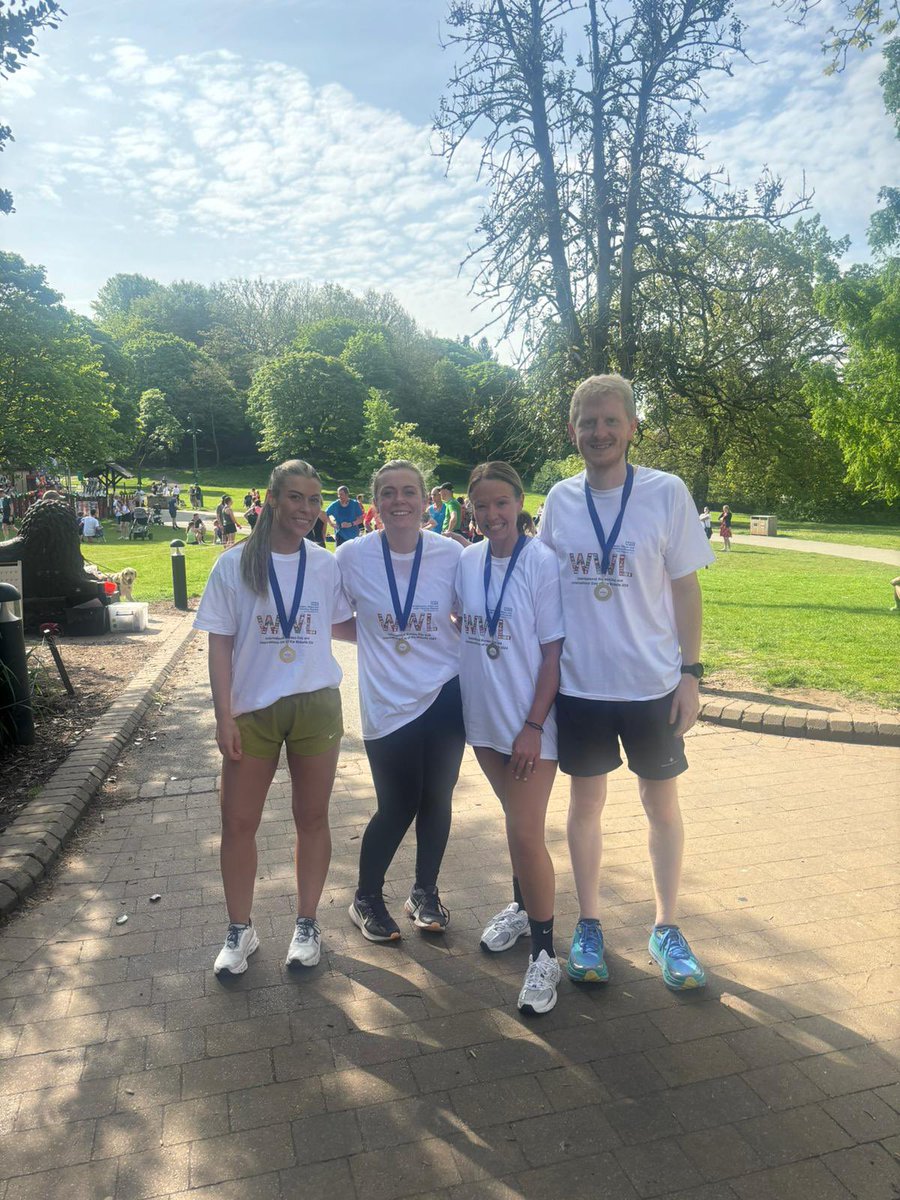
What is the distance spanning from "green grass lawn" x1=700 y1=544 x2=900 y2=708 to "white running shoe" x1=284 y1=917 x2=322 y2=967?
536 centimetres

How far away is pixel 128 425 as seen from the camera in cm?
6100

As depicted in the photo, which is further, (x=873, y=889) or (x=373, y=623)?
(x=873, y=889)

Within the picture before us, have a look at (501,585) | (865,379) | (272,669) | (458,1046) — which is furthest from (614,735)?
(865,379)

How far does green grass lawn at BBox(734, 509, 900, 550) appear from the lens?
3044cm

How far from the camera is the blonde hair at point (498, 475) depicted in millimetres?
3068

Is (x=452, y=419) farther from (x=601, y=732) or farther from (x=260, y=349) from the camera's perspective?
(x=601, y=732)

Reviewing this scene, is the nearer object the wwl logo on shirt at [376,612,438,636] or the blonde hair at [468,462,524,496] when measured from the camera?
the blonde hair at [468,462,524,496]

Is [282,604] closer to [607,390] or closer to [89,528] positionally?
[607,390]

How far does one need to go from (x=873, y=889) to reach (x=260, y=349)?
91.1 metres

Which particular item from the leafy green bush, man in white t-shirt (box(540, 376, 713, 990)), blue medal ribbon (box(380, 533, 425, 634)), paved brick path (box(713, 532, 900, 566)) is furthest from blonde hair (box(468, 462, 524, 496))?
paved brick path (box(713, 532, 900, 566))

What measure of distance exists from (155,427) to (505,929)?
71930mm

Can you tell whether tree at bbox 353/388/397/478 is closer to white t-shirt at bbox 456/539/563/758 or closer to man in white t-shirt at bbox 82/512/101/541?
man in white t-shirt at bbox 82/512/101/541

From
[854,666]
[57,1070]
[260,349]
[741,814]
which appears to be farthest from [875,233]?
[260,349]

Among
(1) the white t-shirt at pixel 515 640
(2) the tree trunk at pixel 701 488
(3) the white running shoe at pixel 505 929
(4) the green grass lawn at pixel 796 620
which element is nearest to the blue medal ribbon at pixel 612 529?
(1) the white t-shirt at pixel 515 640
